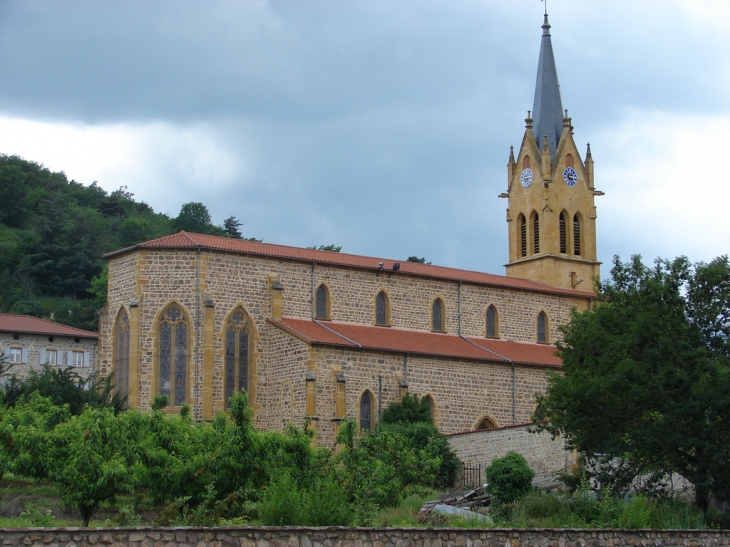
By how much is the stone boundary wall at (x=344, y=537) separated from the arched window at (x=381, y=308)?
2881 cm

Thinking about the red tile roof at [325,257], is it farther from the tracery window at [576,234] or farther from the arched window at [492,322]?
the tracery window at [576,234]

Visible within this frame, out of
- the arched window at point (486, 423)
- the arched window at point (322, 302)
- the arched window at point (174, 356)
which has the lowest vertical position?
the arched window at point (486, 423)

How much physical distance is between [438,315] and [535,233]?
13.7 meters

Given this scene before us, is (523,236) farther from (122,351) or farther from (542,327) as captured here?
(122,351)

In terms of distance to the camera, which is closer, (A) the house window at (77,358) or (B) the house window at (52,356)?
(B) the house window at (52,356)

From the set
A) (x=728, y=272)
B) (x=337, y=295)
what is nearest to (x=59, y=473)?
(x=728, y=272)

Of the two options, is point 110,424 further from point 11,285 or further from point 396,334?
point 11,285

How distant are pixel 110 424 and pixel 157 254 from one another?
828 inches

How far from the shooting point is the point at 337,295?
52406 mm

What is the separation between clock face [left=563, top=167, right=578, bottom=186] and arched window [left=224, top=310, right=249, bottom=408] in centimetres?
2490

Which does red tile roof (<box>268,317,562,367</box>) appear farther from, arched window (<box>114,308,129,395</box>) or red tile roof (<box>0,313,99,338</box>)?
red tile roof (<box>0,313,99,338</box>)

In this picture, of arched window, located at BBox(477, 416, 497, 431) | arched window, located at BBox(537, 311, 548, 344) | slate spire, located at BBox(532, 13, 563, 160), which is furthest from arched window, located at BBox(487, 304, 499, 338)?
slate spire, located at BBox(532, 13, 563, 160)

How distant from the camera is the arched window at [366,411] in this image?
4834 centimetres

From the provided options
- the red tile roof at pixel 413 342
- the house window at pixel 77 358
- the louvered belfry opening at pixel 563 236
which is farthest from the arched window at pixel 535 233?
the house window at pixel 77 358
